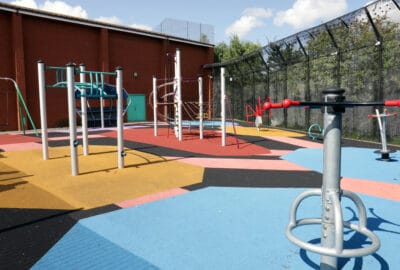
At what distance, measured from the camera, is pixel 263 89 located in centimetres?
1825

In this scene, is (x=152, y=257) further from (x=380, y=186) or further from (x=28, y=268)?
(x=380, y=186)

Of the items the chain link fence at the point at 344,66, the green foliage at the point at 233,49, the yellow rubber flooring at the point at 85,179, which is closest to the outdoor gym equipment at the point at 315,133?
the chain link fence at the point at 344,66

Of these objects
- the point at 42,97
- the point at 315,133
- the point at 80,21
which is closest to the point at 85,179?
the point at 42,97

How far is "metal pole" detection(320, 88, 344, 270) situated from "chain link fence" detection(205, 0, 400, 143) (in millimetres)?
9719

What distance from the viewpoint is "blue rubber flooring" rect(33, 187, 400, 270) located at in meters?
2.85

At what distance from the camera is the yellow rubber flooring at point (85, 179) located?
15.3ft

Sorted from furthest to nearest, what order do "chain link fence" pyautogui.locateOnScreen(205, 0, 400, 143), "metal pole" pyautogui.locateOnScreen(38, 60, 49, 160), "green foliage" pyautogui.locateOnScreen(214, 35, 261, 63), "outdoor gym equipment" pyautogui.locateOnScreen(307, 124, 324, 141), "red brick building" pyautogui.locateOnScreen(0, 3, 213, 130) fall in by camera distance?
1. "green foliage" pyautogui.locateOnScreen(214, 35, 261, 63)
2. "red brick building" pyautogui.locateOnScreen(0, 3, 213, 130)
3. "outdoor gym equipment" pyautogui.locateOnScreen(307, 124, 324, 141)
4. "chain link fence" pyautogui.locateOnScreen(205, 0, 400, 143)
5. "metal pole" pyautogui.locateOnScreen(38, 60, 49, 160)

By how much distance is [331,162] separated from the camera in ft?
6.66

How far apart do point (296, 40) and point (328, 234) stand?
14.5m

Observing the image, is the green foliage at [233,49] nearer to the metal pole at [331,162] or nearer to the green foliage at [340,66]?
the green foliage at [340,66]

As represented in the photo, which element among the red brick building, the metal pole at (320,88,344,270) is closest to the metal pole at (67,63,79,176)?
the metal pole at (320,88,344,270)

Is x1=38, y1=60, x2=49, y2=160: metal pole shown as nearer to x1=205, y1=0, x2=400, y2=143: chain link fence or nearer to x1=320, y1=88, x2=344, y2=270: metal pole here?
x1=320, y1=88, x2=344, y2=270: metal pole

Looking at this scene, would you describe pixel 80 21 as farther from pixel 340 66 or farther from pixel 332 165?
pixel 332 165

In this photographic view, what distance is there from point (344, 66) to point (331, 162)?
38.2 ft
